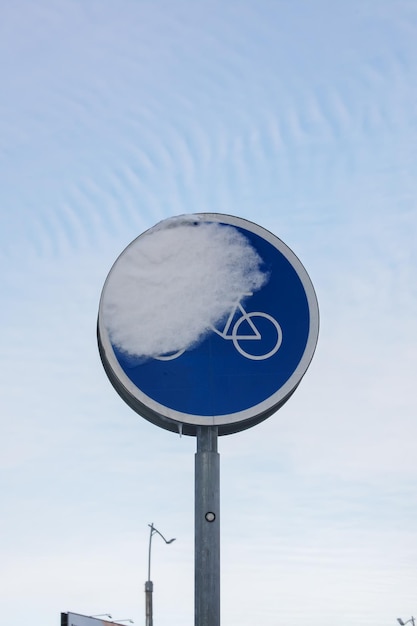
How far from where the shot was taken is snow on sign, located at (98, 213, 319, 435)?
5.18 metres

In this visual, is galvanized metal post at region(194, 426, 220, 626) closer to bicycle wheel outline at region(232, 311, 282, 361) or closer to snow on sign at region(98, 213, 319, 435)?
snow on sign at region(98, 213, 319, 435)

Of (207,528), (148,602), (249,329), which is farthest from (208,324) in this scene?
(148,602)

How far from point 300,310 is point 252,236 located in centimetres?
52

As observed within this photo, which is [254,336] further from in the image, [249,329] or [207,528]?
[207,528]

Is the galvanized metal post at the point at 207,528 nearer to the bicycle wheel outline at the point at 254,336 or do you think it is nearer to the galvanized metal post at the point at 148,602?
the bicycle wheel outline at the point at 254,336

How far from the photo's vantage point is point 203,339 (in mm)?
5273

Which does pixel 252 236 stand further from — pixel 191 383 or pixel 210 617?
pixel 210 617

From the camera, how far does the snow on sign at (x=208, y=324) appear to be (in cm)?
518

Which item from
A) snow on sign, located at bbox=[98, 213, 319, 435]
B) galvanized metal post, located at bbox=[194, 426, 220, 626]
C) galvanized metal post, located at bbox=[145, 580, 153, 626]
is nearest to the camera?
galvanized metal post, located at bbox=[194, 426, 220, 626]

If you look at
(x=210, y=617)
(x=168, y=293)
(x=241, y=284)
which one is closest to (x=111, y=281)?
(x=168, y=293)

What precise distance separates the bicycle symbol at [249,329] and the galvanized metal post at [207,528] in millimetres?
468

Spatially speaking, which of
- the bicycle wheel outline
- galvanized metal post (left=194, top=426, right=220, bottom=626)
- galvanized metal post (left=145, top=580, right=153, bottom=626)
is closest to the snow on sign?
the bicycle wheel outline

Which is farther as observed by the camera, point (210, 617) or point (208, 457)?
point (208, 457)

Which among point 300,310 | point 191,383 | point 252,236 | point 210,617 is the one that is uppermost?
point 252,236
